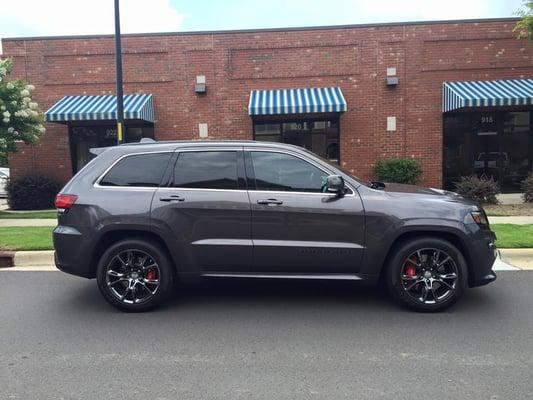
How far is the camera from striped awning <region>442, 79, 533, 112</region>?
13.5m

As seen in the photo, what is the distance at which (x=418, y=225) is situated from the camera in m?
5.09

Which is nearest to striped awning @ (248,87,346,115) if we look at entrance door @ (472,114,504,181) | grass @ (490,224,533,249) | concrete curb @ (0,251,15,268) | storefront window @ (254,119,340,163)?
storefront window @ (254,119,340,163)

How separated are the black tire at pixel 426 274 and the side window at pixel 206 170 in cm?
192

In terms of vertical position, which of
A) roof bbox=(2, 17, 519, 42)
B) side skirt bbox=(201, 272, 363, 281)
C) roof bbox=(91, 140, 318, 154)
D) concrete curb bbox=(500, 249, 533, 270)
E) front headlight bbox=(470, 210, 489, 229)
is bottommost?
concrete curb bbox=(500, 249, 533, 270)

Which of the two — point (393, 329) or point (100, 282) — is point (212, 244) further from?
point (393, 329)

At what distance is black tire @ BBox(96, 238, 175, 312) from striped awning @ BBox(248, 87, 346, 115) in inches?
361

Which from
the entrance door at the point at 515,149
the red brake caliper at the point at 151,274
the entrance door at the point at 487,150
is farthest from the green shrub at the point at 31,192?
the entrance door at the point at 515,149

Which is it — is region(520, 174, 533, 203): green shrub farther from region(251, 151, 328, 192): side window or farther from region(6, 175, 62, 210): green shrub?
region(6, 175, 62, 210): green shrub

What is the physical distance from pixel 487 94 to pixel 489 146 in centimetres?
244

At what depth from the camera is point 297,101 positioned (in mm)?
14070

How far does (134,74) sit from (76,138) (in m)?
2.86

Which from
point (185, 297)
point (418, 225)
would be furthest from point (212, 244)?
point (418, 225)

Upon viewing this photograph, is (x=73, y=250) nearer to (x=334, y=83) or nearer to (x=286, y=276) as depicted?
(x=286, y=276)

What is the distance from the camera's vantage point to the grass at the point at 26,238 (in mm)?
8148
